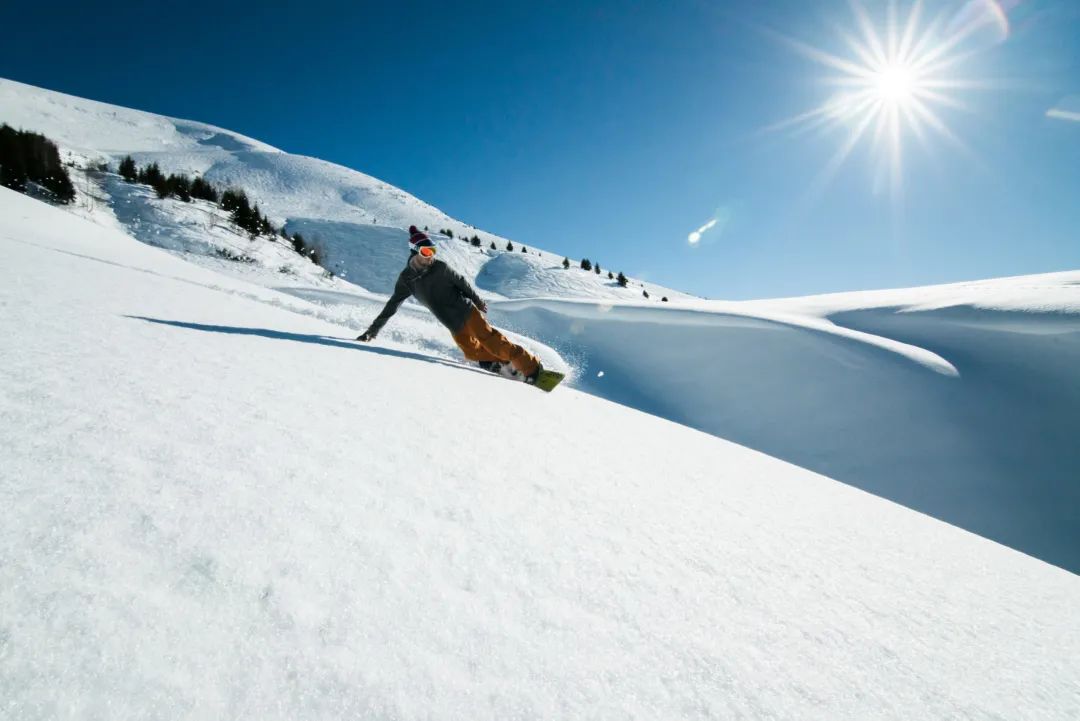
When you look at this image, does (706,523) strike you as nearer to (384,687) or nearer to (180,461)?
(384,687)

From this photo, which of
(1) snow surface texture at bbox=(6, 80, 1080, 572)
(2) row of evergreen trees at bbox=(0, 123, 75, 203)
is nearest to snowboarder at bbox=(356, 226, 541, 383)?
(1) snow surface texture at bbox=(6, 80, 1080, 572)

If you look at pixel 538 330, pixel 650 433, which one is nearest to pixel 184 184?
pixel 538 330

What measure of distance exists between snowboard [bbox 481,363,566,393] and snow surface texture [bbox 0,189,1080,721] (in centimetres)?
155

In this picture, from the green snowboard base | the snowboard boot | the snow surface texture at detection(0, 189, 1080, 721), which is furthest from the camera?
the snowboard boot

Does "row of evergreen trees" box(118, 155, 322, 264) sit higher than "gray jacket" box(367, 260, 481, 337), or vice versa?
"row of evergreen trees" box(118, 155, 322, 264)

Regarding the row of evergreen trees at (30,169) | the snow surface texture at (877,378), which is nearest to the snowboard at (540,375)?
the snow surface texture at (877,378)

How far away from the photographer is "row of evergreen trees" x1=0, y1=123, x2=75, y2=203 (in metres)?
10.6

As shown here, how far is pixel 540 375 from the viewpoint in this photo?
11.5ft

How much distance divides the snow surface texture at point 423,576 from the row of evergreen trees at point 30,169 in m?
13.9

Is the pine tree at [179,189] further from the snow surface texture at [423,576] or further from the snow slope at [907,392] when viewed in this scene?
the snow surface texture at [423,576]

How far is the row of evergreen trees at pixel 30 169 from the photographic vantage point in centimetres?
1059

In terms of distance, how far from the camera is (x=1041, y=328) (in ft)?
15.2

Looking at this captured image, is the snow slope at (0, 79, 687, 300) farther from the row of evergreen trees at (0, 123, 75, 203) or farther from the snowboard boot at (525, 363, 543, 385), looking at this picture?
the snowboard boot at (525, 363, 543, 385)

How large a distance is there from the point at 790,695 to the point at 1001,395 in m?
5.21
